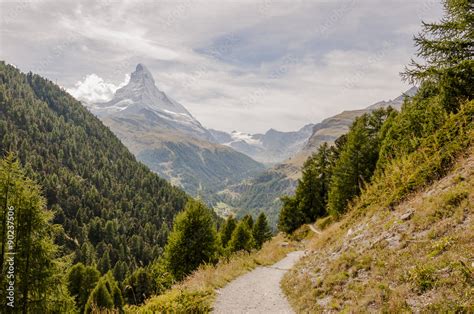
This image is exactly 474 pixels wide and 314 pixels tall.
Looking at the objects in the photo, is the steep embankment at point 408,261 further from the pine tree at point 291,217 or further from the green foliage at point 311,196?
the pine tree at point 291,217

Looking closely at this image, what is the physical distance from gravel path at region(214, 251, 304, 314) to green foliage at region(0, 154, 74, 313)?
9.55 metres

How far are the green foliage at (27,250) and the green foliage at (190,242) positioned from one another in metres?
16.1

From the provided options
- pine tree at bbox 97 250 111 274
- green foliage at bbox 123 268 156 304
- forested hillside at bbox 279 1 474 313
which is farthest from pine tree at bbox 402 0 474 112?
pine tree at bbox 97 250 111 274

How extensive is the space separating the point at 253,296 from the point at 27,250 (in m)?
12.1

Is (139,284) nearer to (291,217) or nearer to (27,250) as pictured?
(291,217)

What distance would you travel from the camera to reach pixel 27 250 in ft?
52.7

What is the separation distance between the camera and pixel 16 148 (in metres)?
197

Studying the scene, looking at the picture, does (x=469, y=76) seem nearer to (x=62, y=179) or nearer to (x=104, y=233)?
(x=104, y=233)

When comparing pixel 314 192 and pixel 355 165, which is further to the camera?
pixel 314 192

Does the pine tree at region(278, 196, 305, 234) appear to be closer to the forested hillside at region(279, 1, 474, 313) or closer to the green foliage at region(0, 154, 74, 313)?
the forested hillside at region(279, 1, 474, 313)

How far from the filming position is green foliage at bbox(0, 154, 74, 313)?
15336 millimetres

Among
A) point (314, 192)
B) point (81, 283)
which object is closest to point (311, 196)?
point (314, 192)

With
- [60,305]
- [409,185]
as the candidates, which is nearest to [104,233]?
[60,305]

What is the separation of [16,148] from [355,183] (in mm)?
222552
